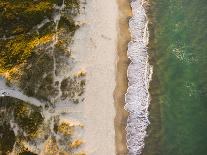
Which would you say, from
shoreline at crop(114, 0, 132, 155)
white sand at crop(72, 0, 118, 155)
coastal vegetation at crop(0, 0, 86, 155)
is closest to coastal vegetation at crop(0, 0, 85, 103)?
coastal vegetation at crop(0, 0, 86, 155)

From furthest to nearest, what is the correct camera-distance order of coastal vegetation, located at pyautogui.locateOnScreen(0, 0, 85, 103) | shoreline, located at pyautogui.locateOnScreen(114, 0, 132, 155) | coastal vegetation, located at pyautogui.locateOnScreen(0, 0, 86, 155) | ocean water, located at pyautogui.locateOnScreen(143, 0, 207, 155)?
1. coastal vegetation, located at pyautogui.locateOnScreen(0, 0, 85, 103)
2. shoreline, located at pyautogui.locateOnScreen(114, 0, 132, 155)
3. ocean water, located at pyautogui.locateOnScreen(143, 0, 207, 155)
4. coastal vegetation, located at pyautogui.locateOnScreen(0, 0, 86, 155)

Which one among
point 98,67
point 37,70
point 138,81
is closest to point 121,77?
point 138,81

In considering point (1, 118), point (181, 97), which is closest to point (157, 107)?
point (181, 97)

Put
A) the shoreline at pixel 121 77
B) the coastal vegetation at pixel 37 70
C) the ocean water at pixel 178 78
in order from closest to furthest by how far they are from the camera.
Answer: the coastal vegetation at pixel 37 70 → the ocean water at pixel 178 78 → the shoreline at pixel 121 77

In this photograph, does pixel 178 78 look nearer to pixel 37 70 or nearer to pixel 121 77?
pixel 121 77

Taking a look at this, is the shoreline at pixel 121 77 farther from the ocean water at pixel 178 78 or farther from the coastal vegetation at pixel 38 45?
the coastal vegetation at pixel 38 45

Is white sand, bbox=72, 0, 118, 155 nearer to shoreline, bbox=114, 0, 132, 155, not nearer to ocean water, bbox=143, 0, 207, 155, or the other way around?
shoreline, bbox=114, 0, 132, 155

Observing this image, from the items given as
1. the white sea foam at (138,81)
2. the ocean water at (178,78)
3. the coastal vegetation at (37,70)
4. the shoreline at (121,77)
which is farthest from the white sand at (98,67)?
the ocean water at (178,78)
